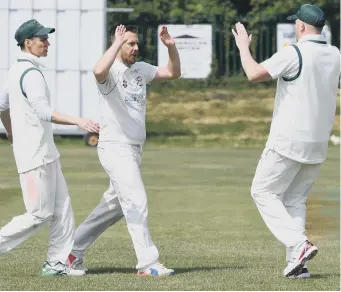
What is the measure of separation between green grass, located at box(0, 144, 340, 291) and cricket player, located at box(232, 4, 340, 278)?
0.39m

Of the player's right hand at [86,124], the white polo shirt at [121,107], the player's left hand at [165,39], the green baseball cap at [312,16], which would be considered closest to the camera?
the player's right hand at [86,124]

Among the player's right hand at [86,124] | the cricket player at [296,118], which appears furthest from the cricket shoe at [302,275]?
the player's right hand at [86,124]

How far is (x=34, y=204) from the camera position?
9.91 m

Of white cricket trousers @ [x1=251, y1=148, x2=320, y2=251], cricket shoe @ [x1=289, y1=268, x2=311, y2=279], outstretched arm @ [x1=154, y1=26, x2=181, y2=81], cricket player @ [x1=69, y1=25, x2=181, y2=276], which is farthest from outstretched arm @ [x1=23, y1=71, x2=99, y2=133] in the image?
cricket shoe @ [x1=289, y1=268, x2=311, y2=279]

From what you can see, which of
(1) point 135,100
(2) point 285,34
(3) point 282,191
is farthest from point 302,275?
(2) point 285,34

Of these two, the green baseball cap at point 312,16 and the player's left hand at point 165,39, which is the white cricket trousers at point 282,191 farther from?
the player's left hand at point 165,39

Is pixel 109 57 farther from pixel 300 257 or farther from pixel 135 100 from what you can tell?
A: pixel 300 257

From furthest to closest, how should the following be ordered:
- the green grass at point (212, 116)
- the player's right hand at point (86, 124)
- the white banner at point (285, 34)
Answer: the white banner at point (285, 34), the green grass at point (212, 116), the player's right hand at point (86, 124)

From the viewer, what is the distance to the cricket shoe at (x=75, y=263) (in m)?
10.3

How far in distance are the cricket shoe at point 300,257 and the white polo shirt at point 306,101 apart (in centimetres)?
63

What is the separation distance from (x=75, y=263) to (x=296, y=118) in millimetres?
2058

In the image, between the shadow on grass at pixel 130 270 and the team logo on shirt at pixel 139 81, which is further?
the shadow on grass at pixel 130 270

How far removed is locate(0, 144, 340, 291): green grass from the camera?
32.0 feet

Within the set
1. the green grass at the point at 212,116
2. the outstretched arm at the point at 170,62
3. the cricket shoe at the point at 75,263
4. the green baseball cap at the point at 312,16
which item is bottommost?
the green grass at the point at 212,116
